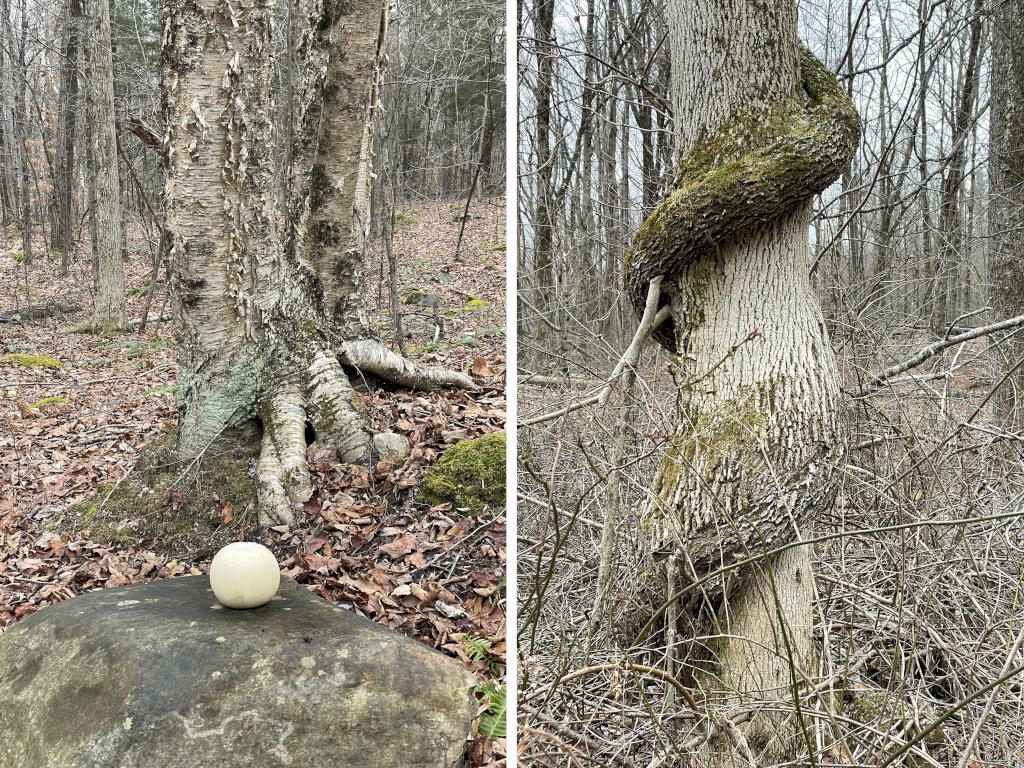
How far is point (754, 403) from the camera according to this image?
53.9 inches

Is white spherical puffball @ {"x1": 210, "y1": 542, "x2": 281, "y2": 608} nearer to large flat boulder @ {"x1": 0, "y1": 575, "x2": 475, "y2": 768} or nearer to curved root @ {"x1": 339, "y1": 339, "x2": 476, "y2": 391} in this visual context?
large flat boulder @ {"x1": 0, "y1": 575, "x2": 475, "y2": 768}

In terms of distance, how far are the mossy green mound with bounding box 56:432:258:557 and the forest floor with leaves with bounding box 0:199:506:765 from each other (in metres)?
0.03

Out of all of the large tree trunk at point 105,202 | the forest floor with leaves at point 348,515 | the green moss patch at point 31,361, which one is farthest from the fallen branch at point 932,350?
the large tree trunk at point 105,202

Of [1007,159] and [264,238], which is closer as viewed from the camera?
[1007,159]

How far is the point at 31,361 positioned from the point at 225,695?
570 centimetres

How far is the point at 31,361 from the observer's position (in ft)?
19.8

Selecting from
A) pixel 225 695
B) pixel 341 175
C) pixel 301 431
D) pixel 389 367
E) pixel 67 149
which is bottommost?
pixel 225 695

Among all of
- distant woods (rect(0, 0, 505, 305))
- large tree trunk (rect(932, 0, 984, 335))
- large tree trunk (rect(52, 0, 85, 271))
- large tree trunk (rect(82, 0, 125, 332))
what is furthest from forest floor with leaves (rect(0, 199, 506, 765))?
large tree trunk (rect(52, 0, 85, 271))

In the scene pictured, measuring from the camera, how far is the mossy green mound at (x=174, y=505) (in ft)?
7.80

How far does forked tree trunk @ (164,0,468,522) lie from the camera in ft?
7.88

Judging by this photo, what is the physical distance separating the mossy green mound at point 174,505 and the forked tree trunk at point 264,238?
7cm

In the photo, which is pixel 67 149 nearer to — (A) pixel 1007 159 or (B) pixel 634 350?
(B) pixel 634 350

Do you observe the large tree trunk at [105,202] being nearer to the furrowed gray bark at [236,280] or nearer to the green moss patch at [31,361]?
the green moss patch at [31,361]

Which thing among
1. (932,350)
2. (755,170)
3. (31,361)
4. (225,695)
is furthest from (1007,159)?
(31,361)
